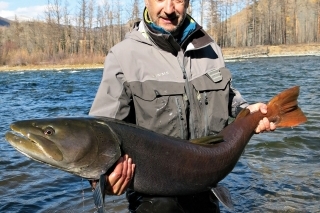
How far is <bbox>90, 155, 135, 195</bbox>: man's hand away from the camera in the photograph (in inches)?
97.1

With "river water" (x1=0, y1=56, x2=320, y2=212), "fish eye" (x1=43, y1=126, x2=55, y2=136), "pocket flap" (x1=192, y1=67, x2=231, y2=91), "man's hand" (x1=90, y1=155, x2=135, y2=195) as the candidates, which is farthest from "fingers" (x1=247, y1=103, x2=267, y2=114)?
"river water" (x1=0, y1=56, x2=320, y2=212)

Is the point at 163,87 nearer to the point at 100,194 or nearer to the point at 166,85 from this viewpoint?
the point at 166,85

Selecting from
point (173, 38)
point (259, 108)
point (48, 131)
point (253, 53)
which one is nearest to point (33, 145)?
point (48, 131)

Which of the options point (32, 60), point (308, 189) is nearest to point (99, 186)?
point (308, 189)

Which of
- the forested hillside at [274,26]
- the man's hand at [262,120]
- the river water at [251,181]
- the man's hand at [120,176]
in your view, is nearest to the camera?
the man's hand at [120,176]

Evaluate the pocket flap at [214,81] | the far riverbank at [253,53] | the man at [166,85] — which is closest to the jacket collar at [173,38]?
the man at [166,85]

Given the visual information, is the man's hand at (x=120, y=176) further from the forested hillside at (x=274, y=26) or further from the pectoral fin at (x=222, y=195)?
the forested hillside at (x=274, y=26)

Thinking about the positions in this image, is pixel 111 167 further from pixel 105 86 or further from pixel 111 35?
pixel 111 35

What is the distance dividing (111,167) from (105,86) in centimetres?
81

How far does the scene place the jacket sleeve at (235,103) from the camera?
11.6ft

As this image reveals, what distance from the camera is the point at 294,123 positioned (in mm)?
3404

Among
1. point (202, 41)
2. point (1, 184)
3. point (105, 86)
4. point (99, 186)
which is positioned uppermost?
point (202, 41)

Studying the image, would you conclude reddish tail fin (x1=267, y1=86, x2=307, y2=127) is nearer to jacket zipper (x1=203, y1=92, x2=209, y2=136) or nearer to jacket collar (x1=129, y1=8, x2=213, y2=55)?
jacket zipper (x1=203, y1=92, x2=209, y2=136)

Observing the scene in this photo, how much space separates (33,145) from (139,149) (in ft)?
2.18
